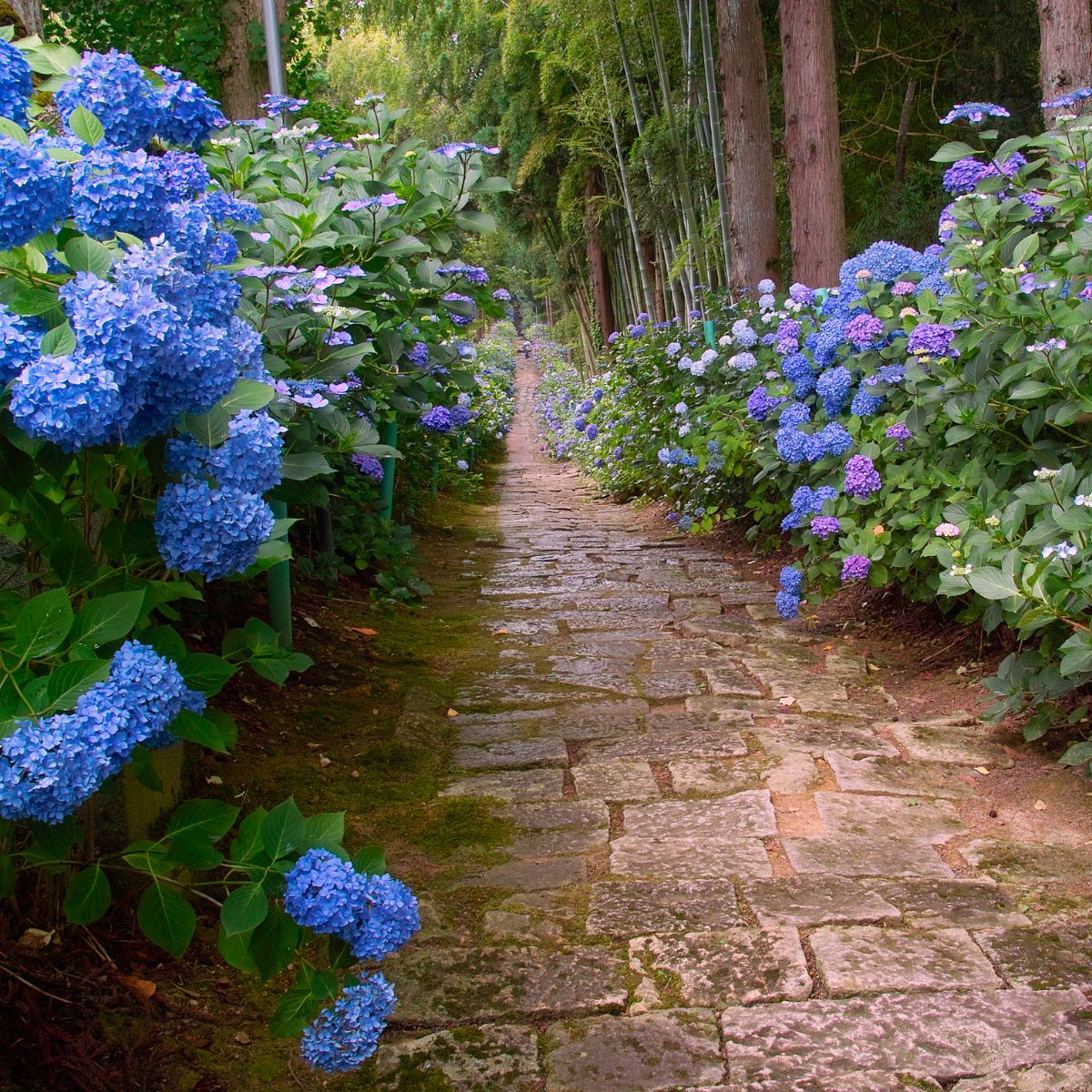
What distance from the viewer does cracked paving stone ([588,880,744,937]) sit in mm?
2014

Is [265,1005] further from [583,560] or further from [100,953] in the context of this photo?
[583,560]

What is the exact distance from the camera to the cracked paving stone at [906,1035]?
1.60 meters

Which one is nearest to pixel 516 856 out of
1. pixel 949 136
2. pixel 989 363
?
pixel 989 363

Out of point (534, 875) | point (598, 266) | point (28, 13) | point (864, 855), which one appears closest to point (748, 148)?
point (28, 13)

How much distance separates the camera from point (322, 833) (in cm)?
145

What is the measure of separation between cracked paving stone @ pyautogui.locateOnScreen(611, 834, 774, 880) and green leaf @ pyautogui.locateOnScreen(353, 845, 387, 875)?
2.90 ft

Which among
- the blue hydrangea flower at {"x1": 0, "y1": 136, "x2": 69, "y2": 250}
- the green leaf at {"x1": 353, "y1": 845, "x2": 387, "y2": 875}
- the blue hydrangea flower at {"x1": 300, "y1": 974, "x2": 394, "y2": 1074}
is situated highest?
the blue hydrangea flower at {"x1": 0, "y1": 136, "x2": 69, "y2": 250}

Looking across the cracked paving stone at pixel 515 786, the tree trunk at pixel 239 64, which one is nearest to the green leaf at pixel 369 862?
the cracked paving stone at pixel 515 786

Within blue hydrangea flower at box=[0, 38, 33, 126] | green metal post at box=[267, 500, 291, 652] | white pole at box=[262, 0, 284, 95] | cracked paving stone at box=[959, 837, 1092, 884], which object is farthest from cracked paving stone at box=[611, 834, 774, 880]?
white pole at box=[262, 0, 284, 95]

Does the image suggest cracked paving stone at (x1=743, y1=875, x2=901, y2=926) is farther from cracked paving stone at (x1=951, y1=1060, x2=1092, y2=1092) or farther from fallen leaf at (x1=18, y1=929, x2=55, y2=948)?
fallen leaf at (x1=18, y1=929, x2=55, y2=948)

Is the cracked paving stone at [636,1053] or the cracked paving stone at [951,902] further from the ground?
the cracked paving stone at [636,1053]

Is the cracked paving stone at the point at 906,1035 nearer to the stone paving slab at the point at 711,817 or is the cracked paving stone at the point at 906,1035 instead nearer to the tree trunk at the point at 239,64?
the stone paving slab at the point at 711,817

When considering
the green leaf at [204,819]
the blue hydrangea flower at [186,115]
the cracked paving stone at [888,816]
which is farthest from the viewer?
the cracked paving stone at [888,816]

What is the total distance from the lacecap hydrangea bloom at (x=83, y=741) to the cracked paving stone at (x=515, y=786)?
143cm
